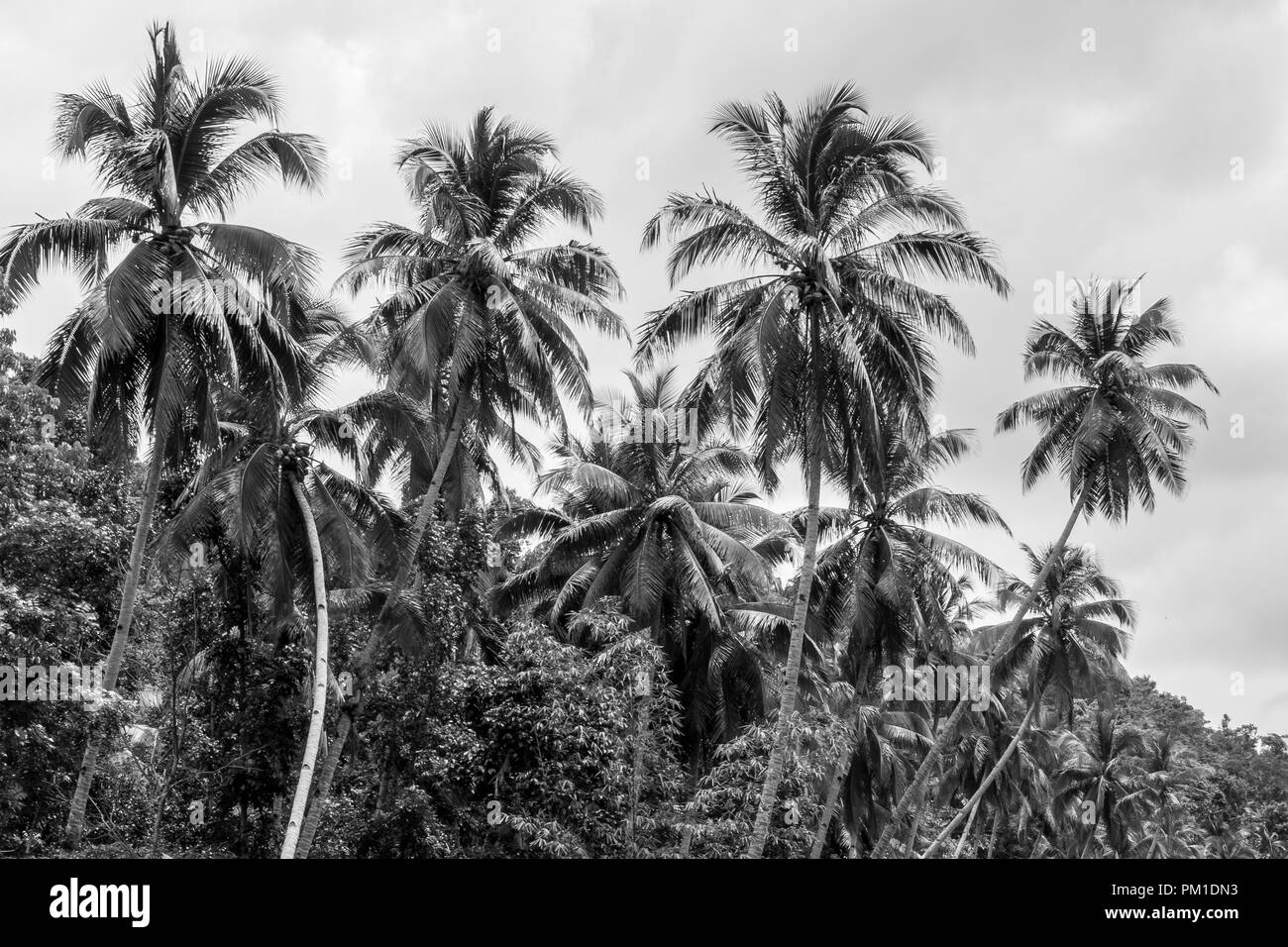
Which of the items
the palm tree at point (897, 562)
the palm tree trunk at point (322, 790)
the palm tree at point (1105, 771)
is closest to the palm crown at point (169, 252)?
the palm tree trunk at point (322, 790)

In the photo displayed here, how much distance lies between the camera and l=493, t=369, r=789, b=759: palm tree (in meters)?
25.6

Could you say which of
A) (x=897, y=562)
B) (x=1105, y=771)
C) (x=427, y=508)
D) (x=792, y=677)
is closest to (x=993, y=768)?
(x=1105, y=771)

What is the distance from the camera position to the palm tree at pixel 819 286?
63.9ft

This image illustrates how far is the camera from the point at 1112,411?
26359 millimetres

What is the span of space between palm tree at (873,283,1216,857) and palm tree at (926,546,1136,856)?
7.92m

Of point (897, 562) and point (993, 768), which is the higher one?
point (897, 562)

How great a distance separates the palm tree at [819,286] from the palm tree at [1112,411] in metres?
7.43

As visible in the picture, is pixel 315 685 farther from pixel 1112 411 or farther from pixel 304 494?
pixel 1112 411

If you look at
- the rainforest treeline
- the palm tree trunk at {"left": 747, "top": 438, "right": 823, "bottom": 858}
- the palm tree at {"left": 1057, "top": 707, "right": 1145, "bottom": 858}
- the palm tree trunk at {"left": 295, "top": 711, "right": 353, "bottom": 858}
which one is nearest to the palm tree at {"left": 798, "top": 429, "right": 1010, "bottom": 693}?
the rainforest treeline

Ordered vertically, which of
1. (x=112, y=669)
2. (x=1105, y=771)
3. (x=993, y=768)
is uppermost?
(x=112, y=669)

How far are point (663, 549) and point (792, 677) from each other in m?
7.06
